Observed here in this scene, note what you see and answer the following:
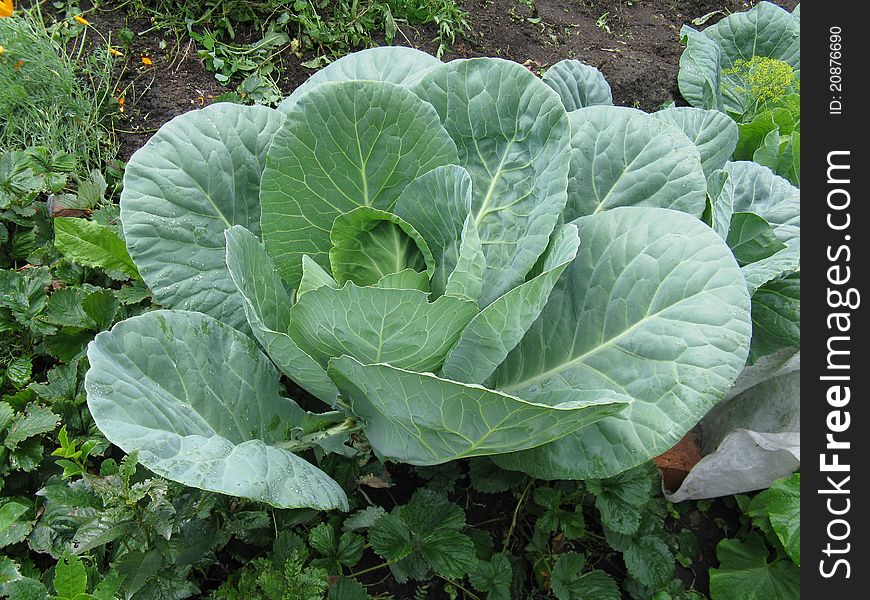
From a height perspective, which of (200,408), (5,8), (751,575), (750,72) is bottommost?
(751,575)

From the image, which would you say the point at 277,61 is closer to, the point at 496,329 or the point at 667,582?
the point at 496,329

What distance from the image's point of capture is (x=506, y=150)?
5.10ft

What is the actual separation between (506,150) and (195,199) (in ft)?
2.37

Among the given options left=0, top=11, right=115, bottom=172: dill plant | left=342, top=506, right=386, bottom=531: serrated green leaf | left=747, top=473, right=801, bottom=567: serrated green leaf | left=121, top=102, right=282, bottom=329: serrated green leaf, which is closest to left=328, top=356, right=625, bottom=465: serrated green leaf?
left=342, top=506, right=386, bottom=531: serrated green leaf

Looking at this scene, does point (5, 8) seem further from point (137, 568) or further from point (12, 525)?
point (137, 568)

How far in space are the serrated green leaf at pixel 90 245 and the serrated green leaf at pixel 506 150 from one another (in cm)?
97

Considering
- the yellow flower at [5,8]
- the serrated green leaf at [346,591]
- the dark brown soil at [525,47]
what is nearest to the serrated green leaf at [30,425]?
the serrated green leaf at [346,591]

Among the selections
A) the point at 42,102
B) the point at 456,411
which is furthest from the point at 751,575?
the point at 42,102

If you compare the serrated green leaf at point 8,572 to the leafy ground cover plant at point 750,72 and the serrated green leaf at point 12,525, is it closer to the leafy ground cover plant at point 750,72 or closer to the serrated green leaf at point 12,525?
the serrated green leaf at point 12,525

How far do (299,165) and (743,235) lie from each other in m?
1.26

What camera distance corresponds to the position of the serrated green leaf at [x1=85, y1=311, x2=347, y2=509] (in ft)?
3.61

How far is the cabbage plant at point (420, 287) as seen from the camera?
120cm

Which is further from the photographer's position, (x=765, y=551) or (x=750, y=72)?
(x=750, y=72)

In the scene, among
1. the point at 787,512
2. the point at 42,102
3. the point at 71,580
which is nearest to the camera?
the point at 71,580
